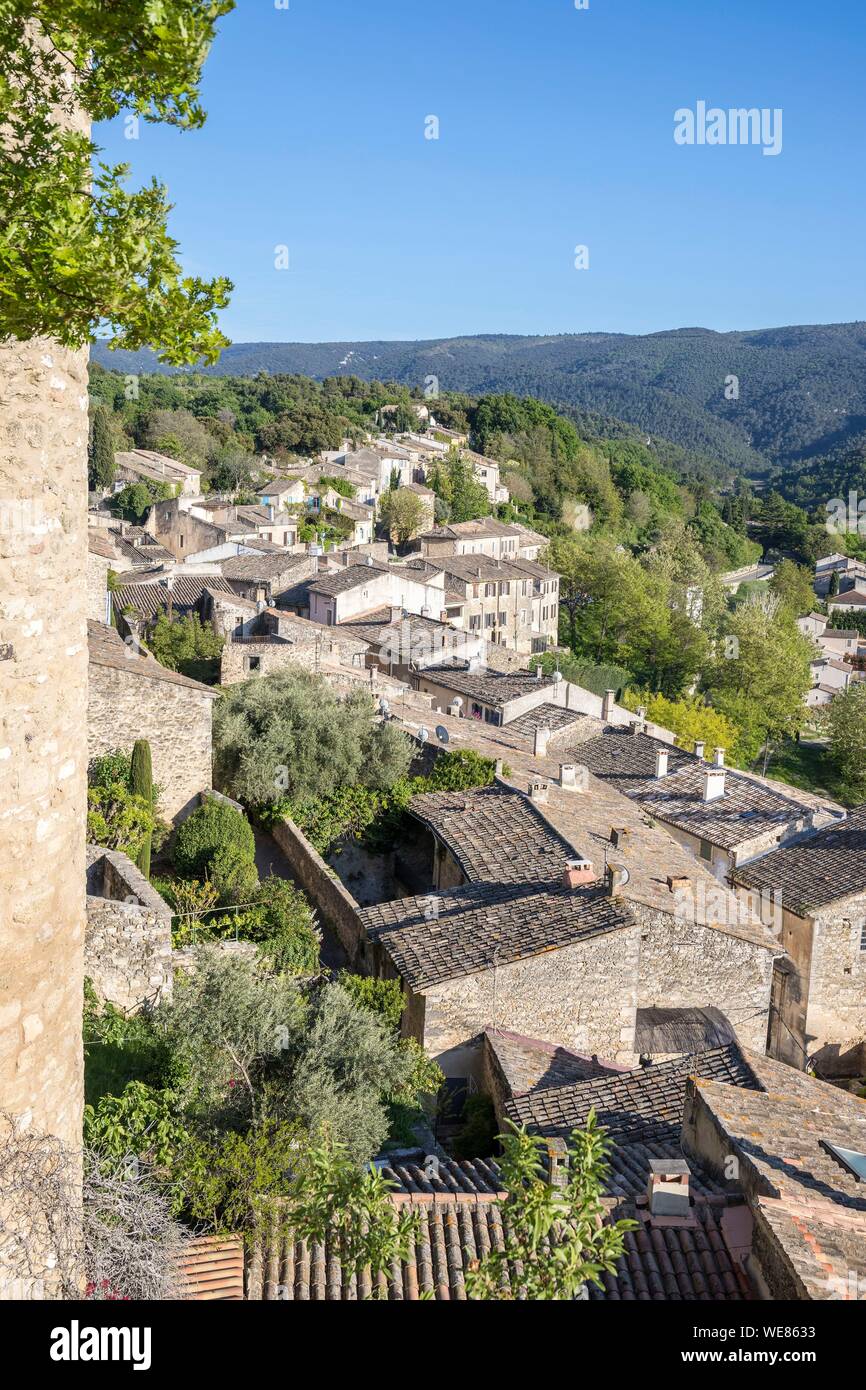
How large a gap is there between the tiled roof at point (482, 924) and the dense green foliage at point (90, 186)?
1088cm

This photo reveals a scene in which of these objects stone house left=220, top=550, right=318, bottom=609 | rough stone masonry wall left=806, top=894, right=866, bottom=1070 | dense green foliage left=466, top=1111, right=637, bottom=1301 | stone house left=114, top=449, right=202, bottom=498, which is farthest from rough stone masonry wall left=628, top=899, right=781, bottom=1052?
stone house left=114, top=449, right=202, bottom=498

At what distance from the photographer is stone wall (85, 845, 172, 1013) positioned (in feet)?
39.4

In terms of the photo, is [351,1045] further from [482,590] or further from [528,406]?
[528,406]

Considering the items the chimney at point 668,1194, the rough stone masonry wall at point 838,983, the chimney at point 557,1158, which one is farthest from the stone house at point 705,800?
the chimney at point 557,1158

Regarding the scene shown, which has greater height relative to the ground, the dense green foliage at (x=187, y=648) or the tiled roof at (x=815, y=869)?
the dense green foliage at (x=187, y=648)

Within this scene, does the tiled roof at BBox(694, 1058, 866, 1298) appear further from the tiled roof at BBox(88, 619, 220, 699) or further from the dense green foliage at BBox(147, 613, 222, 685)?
the dense green foliage at BBox(147, 613, 222, 685)

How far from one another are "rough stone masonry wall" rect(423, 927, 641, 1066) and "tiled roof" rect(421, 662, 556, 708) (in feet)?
57.4

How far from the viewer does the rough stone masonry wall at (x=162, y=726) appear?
18.3 metres

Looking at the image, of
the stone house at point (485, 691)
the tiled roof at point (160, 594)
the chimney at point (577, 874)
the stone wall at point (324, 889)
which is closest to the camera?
the chimney at point (577, 874)

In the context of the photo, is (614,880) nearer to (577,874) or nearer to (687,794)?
(577,874)

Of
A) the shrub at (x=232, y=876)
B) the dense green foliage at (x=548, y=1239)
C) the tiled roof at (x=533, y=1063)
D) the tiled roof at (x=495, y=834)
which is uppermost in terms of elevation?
the dense green foliage at (x=548, y=1239)

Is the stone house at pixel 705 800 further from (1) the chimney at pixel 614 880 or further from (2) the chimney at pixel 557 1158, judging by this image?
(2) the chimney at pixel 557 1158

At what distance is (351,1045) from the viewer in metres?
10.9

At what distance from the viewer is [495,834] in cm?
1834
